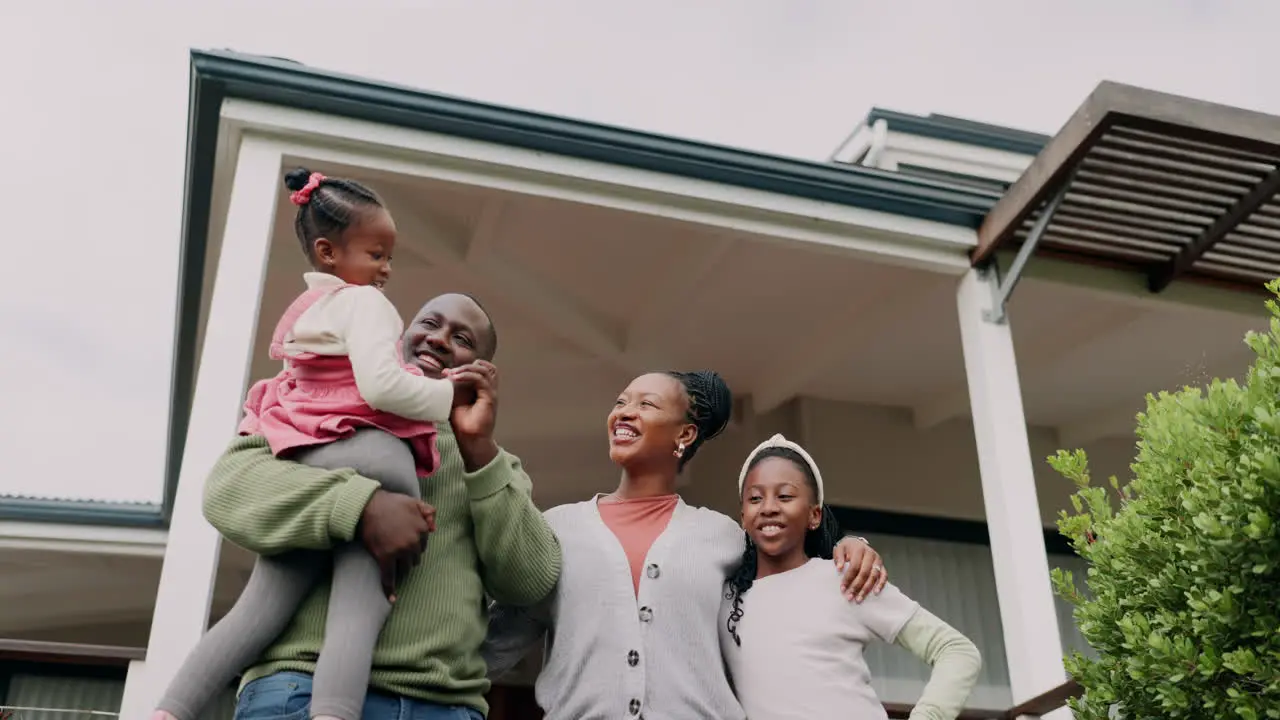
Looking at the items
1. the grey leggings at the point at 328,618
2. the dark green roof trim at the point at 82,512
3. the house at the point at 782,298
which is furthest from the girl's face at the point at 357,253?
the dark green roof trim at the point at 82,512

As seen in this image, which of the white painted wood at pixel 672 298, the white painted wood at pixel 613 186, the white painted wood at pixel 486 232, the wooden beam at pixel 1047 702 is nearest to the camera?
the wooden beam at pixel 1047 702

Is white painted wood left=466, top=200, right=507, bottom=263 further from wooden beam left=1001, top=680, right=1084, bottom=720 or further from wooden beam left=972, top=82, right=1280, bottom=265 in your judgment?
wooden beam left=1001, top=680, right=1084, bottom=720

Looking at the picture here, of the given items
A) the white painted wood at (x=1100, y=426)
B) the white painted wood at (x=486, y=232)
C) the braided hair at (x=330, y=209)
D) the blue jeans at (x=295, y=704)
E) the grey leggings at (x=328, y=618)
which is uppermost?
the white painted wood at (x=486, y=232)

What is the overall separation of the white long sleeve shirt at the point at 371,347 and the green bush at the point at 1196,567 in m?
1.56

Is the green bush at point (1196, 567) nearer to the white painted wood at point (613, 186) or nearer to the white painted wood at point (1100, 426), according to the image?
the white painted wood at point (613, 186)

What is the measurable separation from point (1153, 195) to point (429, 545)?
380 centimetres

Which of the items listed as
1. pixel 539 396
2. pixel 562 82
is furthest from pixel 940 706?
pixel 562 82

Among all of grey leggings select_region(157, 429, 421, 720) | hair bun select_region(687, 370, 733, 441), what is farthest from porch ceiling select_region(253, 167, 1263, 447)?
grey leggings select_region(157, 429, 421, 720)

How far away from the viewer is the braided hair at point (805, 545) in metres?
2.68

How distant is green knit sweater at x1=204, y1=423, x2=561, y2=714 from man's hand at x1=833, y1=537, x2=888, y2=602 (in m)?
0.68

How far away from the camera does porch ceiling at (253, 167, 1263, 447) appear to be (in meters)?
5.49

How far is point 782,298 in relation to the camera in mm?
6145

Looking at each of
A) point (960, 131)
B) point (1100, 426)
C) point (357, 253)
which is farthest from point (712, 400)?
point (960, 131)

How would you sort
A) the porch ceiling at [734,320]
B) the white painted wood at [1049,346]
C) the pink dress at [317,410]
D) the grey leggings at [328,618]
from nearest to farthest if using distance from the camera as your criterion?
1. the grey leggings at [328,618]
2. the pink dress at [317,410]
3. the porch ceiling at [734,320]
4. the white painted wood at [1049,346]
